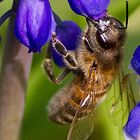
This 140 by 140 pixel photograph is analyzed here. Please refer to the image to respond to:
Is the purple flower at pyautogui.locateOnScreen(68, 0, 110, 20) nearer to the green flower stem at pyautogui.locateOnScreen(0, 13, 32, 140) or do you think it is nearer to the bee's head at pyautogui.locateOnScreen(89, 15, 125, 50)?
the bee's head at pyautogui.locateOnScreen(89, 15, 125, 50)

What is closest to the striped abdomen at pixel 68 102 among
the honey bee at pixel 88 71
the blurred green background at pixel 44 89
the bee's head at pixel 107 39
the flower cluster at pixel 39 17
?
the honey bee at pixel 88 71

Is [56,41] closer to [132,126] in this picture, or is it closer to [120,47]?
[120,47]

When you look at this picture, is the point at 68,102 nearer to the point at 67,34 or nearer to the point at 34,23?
the point at 67,34

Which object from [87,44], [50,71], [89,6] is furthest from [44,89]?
[89,6]

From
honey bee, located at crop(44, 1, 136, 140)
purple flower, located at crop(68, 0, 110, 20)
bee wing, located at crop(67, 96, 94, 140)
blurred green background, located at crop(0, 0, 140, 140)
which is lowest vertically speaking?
blurred green background, located at crop(0, 0, 140, 140)

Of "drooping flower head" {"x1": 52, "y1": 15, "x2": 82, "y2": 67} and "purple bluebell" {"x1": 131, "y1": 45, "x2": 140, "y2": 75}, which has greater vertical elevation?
"drooping flower head" {"x1": 52, "y1": 15, "x2": 82, "y2": 67}

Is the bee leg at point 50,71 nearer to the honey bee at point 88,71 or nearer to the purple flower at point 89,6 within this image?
the honey bee at point 88,71

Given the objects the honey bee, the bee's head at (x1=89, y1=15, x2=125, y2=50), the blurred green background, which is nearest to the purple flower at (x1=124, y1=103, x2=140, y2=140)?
the honey bee
